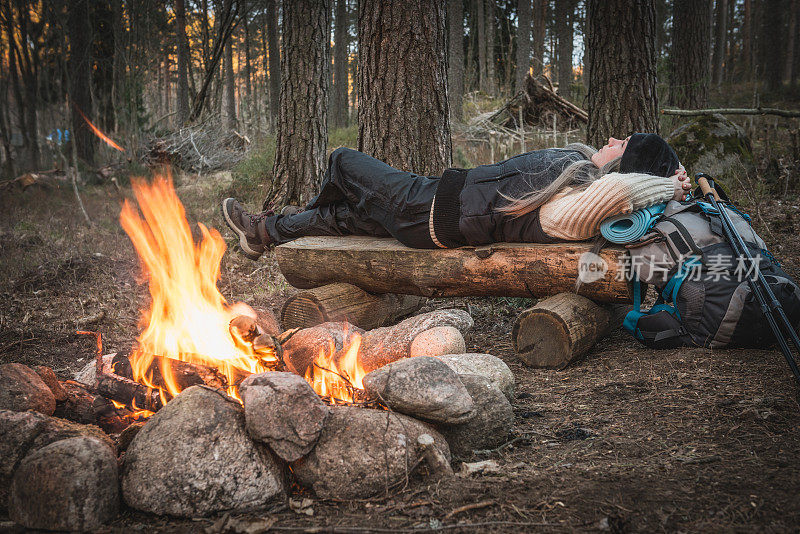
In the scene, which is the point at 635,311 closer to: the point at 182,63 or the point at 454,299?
the point at 454,299

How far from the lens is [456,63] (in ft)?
48.2

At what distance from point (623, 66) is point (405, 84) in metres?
2.45

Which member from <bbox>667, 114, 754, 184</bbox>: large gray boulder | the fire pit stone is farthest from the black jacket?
<bbox>667, 114, 754, 184</bbox>: large gray boulder

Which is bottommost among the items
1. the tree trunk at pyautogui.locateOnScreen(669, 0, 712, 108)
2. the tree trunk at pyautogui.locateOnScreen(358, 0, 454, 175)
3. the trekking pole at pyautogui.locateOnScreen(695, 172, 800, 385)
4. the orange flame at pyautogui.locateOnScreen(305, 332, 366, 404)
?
the orange flame at pyautogui.locateOnScreen(305, 332, 366, 404)

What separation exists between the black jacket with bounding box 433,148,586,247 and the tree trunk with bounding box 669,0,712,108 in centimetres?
804

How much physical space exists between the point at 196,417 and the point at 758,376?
2.92 m

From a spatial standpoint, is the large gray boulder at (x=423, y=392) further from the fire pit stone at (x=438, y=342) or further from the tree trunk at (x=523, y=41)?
A: the tree trunk at (x=523, y=41)

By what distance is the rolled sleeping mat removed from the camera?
3420 mm

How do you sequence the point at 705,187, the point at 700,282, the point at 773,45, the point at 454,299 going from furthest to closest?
the point at 773,45 < the point at 454,299 < the point at 705,187 < the point at 700,282

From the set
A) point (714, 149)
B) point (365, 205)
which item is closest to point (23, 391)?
point (365, 205)

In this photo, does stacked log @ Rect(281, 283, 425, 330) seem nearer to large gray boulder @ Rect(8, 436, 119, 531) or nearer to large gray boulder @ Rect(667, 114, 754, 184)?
large gray boulder @ Rect(8, 436, 119, 531)

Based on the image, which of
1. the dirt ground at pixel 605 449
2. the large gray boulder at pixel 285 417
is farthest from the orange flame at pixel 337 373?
the dirt ground at pixel 605 449

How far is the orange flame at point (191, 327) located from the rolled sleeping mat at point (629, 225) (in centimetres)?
178

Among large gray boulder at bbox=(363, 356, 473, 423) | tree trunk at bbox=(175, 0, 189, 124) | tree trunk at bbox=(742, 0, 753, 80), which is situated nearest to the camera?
large gray boulder at bbox=(363, 356, 473, 423)
